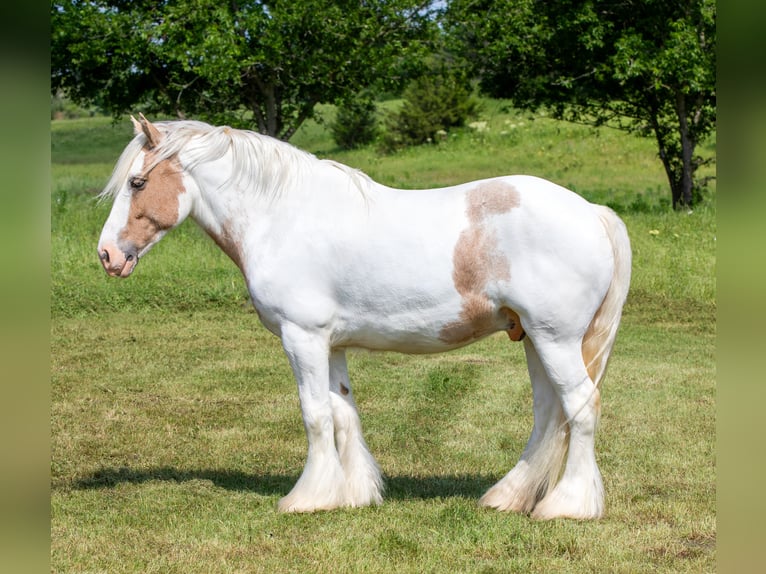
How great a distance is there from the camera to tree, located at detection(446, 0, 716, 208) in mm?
14570

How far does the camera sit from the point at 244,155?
4723 mm

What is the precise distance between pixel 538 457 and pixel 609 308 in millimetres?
865

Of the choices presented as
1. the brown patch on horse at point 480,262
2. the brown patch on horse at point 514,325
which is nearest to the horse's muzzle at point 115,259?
the brown patch on horse at point 480,262

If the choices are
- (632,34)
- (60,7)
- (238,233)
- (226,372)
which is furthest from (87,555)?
(632,34)

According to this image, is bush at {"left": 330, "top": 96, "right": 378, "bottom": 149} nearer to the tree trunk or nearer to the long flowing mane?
the tree trunk

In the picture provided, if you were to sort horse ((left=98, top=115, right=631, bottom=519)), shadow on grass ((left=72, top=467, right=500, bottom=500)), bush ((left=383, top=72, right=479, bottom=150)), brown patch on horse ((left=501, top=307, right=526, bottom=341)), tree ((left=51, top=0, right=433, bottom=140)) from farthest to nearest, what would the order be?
bush ((left=383, top=72, right=479, bottom=150))
tree ((left=51, top=0, right=433, bottom=140))
shadow on grass ((left=72, top=467, right=500, bottom=500))
brown patch on horse ((left=501, top=307, right=526, bottom=341))
horse ((left=98, top=115, right=631, bottom=519))

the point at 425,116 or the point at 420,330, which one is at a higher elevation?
the point at 425,116

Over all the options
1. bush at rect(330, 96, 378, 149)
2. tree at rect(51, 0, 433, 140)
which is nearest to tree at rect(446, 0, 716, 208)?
tree at rect(51, 0, 433, 140)

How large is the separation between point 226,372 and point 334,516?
12.7ft

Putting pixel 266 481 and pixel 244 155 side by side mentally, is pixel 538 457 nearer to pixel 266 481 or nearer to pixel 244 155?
pixel 266 481

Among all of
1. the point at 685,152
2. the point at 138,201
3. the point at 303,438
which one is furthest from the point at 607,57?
the point at 138,201

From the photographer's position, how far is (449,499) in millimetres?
4887

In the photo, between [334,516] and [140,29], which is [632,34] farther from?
[334,516]

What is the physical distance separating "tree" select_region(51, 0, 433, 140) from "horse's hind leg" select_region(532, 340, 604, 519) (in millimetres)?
8866
